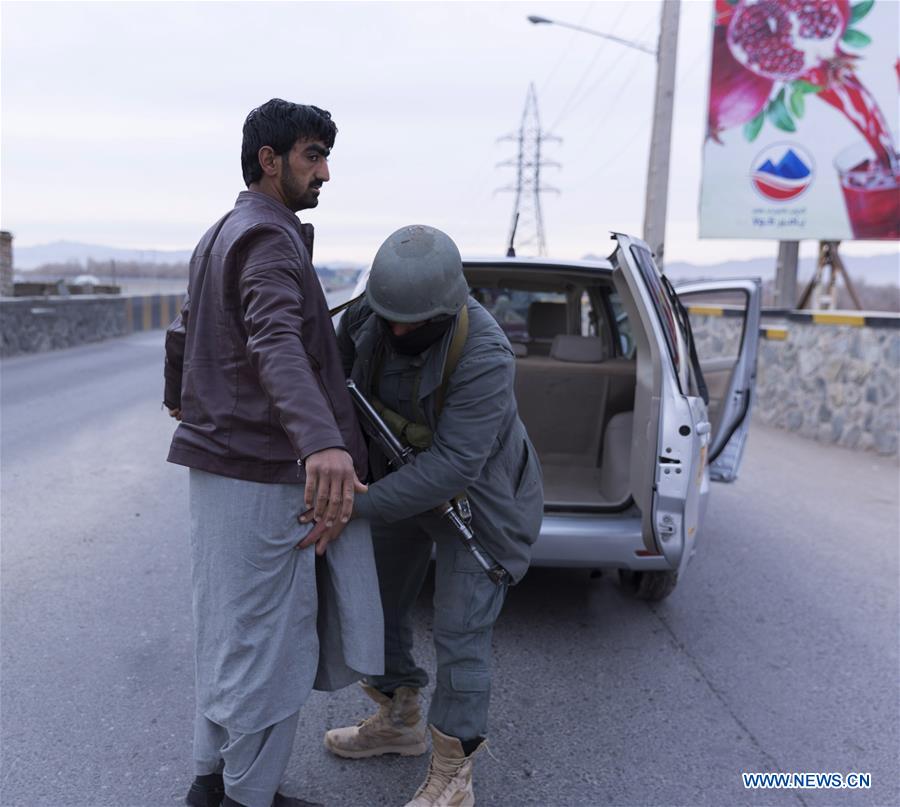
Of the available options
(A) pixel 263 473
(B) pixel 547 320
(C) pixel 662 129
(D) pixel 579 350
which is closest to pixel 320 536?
(A) pixel 263 473

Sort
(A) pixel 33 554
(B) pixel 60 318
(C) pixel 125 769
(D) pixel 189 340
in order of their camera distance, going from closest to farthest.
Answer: (D) pixel 189 340 → (C) pixel 125 769 → (A) pixel 33 554 → (B) pixel 60 318

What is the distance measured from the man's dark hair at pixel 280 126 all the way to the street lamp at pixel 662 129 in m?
12.2

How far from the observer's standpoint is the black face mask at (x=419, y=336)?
8.73 feet

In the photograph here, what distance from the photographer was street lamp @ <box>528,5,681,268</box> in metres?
14.2

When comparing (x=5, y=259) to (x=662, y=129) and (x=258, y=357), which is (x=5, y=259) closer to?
(x=662, y=129)

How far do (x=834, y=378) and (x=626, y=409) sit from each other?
5.95m

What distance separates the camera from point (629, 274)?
4.16m

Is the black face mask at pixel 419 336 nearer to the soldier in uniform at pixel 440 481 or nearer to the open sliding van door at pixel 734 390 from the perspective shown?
the soldier in uniform at pixel 440 481

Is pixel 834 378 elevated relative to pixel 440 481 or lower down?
lower down

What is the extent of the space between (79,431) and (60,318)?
398 inches

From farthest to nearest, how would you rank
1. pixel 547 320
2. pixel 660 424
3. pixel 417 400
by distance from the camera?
1. pixel 547 320
2. pixel 660 424
3. pixel 417 400

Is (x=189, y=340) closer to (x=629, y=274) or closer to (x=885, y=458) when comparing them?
(x=629, y=274)

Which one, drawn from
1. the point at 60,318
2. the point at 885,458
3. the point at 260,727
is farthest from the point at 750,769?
the point at 60,318

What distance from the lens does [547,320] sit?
6.86 meters
